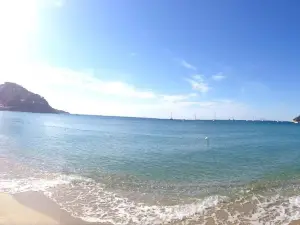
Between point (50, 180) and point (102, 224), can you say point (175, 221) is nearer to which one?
point (102, 224)

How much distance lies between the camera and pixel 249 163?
30.5 meters

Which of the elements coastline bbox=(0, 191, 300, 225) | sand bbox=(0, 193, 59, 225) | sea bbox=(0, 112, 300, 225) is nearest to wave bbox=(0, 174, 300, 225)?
sea bbox=(0, 112, 300, 225)

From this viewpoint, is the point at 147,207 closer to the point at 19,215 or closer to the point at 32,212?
the point at 32,212

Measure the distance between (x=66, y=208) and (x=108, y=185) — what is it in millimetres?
5635

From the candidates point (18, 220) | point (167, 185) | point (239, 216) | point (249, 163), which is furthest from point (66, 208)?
point (249, 163)

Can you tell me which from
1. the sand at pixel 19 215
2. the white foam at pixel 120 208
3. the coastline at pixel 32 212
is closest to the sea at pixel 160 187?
the white foam at pixel 120 208

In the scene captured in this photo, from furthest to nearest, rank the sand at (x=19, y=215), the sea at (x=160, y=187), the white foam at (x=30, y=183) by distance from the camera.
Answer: the white foam at (x=30, y=183)
the sea at (x=160, y=187)
the sand at (x=19, y=215)

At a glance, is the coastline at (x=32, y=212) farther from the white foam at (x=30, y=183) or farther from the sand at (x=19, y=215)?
the white foam at (x=30, y=183)

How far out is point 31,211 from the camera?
14.1 m

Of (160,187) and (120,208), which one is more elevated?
(160,187)

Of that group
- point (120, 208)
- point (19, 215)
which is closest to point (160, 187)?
point (120, 208)

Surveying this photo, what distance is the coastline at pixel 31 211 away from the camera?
1284 cm

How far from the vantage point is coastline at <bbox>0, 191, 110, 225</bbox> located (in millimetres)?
12840

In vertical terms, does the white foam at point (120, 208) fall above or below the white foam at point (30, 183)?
below
